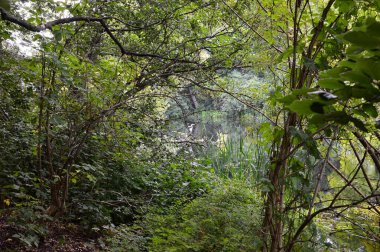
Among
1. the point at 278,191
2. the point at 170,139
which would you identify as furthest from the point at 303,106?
the point at 170,139

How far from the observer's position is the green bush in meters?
2.31

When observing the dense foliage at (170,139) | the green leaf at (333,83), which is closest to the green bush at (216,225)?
the dense foliage at (170,139)

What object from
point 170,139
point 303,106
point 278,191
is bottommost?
point 303,106

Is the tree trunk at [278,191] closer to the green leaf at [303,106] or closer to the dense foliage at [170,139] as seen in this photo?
the dense foliage at [170,139]

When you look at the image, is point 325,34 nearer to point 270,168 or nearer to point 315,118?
point 270,168

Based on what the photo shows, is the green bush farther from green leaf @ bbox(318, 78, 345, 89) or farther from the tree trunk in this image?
green leaf @ bbox(318, 78, 345, 89)

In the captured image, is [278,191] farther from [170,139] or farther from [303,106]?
[170,139]

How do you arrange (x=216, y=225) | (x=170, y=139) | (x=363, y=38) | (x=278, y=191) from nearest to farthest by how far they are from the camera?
(x=363, y=38)
(x=278, y=191)
(x=216, y=225)
(x=170, y=139)

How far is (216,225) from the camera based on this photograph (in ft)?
8.79

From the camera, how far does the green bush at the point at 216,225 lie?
2.31m

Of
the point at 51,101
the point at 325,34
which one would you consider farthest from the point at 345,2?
the point at 51,101

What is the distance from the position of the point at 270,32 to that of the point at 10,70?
208 centimetres

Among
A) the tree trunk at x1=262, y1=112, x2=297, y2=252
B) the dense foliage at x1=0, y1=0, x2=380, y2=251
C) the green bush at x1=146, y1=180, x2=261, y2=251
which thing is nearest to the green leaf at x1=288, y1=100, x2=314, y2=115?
the dense foliage at x1=0, y1=0, x2=380, y2=251

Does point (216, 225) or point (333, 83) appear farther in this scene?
point (216, 225)
